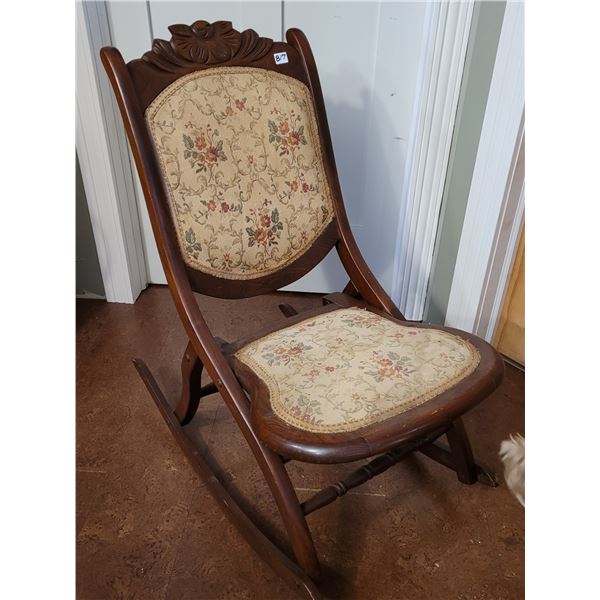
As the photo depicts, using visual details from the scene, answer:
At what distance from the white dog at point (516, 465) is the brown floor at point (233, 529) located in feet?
0.46

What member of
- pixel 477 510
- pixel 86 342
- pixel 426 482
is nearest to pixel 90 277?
pixel 86 342

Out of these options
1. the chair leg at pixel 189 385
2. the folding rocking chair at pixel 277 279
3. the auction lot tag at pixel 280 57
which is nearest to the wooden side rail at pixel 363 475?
the folding rocking chair at pixel 277 279

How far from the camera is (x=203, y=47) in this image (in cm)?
110

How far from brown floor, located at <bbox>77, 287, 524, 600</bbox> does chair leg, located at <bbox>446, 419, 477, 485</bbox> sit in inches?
1.3

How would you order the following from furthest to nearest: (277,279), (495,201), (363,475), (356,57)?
(356,57) < (495,201) < (277,279) < (363,475)

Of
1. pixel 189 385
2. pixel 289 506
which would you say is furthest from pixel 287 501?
pixel 189 385

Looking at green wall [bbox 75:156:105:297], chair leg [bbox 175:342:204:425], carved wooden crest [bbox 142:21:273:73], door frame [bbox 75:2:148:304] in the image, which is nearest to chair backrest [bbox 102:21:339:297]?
carved wooden crest [bbox 142:21:273:73]

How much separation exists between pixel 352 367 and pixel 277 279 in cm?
34

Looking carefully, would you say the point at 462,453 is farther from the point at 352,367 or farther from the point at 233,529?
the point at 233,529

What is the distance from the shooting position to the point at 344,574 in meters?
1.09

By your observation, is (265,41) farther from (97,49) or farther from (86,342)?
(86,342)

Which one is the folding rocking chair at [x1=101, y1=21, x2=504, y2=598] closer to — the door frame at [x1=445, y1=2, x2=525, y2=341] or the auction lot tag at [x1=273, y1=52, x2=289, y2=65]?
the auction lot tag at [x1=273, y1=52, x2=289, y2=65]

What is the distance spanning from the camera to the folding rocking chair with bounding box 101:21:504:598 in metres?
0.93

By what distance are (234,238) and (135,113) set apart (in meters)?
0.32
